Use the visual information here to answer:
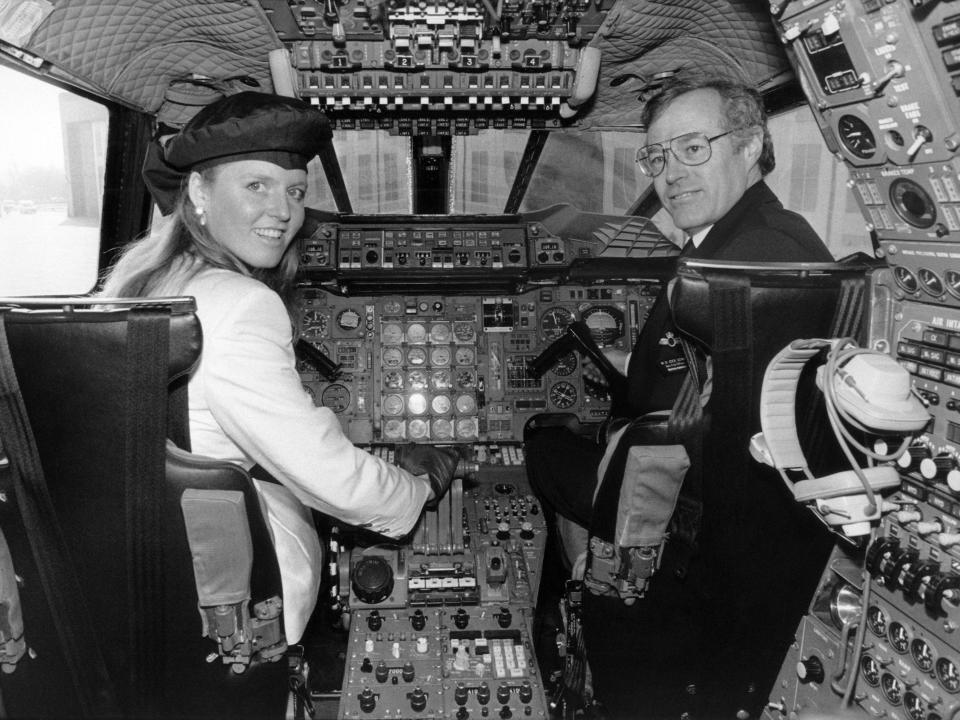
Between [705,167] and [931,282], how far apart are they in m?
0.77

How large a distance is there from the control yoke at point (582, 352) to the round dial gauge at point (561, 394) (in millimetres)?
159

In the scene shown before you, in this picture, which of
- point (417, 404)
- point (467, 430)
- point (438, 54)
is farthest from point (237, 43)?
point (467, 430)

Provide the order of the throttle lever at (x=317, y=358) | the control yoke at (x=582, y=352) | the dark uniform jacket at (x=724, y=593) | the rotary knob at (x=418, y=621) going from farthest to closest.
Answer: the throttle lever at (x=317, y=358) → the control yoke at (x=582, y=352) → the rotary knob at (x=418, y=621) → the dark uniform jacket at (x=724, y=593)

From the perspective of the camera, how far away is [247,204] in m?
1.54

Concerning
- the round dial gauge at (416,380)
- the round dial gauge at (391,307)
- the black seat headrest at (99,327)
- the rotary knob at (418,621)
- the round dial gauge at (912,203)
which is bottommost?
the rotary knob at (418,621)

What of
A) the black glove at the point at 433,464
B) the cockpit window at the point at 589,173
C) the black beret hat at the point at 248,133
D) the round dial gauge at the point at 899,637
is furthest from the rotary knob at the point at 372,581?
the cockpit window at the point at 589,173

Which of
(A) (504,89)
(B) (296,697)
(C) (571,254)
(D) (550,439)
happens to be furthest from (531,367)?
(B) (296,697)

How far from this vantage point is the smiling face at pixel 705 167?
1864 millimetres

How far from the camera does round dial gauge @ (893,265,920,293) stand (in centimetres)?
132

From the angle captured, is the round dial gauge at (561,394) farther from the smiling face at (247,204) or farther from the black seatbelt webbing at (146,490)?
the black seatbelt webbing at (146,490)

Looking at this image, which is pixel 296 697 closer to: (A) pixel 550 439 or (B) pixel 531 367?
(A) pixel 550 439

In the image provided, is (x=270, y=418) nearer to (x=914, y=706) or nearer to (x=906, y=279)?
(x=906, y=279)

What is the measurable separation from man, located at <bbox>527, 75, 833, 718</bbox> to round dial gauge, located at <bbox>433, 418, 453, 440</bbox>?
1.50 metres

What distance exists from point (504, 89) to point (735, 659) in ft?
6.80
